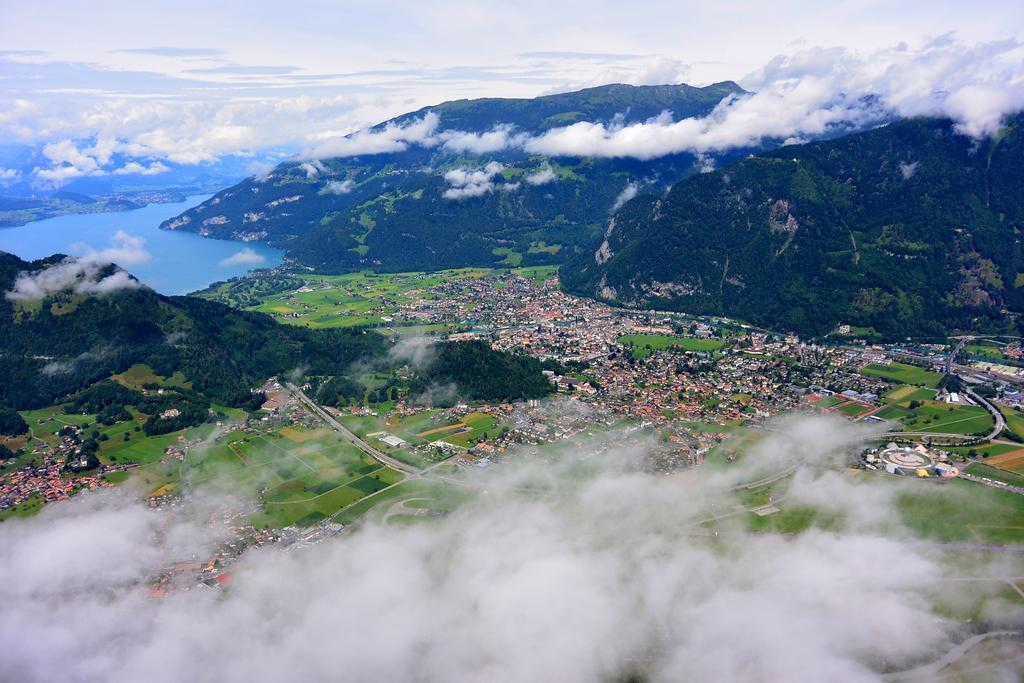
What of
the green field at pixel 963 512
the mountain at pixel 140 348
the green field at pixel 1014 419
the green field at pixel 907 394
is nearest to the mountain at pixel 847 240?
the green field at pixel 907 394

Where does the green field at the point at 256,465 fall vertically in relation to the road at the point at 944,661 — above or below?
below

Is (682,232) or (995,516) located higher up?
(682,232)

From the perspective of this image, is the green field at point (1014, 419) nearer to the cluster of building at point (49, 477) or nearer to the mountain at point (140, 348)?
the mountain at point (140, 348)

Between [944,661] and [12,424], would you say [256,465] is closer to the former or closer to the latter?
[12,424]

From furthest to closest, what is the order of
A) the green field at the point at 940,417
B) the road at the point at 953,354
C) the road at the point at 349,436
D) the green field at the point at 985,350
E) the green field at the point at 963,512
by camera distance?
the green field at the point at 985,350 → the road at the point at 953,354 → the green field at the point at 940,417 → the road at the point at 349,436 → the green field at the point at 963,512

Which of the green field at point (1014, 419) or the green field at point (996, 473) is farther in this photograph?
the green field at point (1014, 419)

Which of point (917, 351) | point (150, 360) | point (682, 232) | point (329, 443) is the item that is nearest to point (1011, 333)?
point (917, 351)

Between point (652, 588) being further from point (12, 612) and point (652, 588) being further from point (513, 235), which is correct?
point (513, 235)
